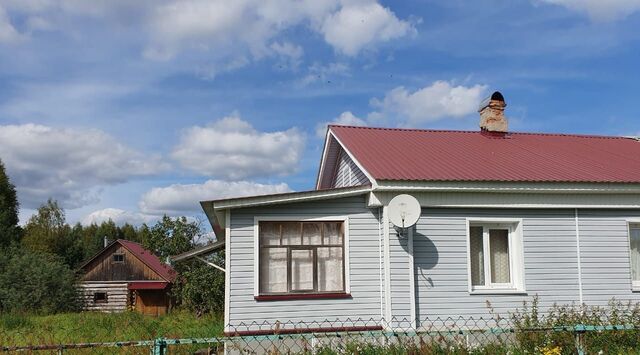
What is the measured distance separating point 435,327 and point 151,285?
92.2 feet

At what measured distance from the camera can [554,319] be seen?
10.1 metres

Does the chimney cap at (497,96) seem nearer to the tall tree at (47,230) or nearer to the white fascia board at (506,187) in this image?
the white fascia board at (506,187)

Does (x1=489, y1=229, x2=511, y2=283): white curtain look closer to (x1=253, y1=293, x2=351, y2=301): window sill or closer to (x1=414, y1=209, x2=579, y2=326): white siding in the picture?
(x1=414, y1=209, x2=579, y2=326): white siding

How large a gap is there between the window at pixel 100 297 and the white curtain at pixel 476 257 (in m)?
30.4

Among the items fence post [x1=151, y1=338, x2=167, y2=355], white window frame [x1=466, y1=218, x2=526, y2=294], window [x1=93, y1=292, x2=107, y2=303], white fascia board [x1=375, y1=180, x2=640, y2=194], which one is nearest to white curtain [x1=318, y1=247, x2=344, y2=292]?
white fascia board [x1=375, y1=180, x2=640, y2=194]

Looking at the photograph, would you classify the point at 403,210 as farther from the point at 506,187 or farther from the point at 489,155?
the point at 489,155

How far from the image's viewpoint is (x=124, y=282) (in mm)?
36062

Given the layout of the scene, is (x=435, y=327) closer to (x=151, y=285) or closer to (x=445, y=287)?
(x=445, y=287)

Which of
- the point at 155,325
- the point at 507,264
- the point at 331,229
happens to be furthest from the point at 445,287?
the point at 155,325

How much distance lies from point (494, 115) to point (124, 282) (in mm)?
27693

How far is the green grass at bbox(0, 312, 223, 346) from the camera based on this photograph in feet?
47.3

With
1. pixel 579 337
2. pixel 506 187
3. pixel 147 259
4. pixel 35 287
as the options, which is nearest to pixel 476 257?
pixel 506 187

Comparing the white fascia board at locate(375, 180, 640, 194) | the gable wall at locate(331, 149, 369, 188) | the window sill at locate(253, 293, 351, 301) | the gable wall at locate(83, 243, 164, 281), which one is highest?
the gable wall at locate(331, 149, 369, 188)

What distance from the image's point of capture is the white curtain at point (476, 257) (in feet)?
35.6
